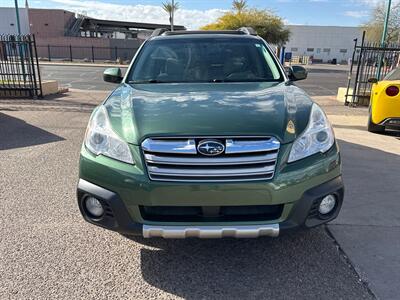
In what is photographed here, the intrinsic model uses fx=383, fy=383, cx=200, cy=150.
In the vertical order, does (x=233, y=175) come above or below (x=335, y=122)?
above

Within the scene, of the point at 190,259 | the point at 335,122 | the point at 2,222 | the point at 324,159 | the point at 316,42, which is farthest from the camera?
the point at 316,42

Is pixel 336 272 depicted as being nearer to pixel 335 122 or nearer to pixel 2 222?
pixel 2 222

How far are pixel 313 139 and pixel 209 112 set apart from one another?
77cm

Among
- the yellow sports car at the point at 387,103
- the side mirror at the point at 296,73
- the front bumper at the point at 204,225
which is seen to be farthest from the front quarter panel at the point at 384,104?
the front bumper at the point at 204,225

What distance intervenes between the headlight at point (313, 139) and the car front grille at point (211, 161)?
0.18m

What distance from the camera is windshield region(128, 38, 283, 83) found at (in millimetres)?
4035

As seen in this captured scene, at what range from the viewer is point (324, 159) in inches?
106

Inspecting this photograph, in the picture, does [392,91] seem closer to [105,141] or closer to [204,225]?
[204,225]

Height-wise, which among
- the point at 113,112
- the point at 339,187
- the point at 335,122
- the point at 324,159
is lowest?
the point at 335,122

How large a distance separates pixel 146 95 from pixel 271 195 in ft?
4.66

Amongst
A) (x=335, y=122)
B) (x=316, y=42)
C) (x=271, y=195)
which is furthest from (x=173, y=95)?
(x=316, y=42)

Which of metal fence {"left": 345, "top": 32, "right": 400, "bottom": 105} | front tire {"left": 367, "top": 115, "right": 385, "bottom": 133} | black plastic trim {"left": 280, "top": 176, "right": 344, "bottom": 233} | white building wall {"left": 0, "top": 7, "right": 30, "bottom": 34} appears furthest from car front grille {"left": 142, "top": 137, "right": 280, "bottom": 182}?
white building wall {"left": 0, "top": 7, "right": 30, "bottom": 34}

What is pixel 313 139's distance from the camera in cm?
273

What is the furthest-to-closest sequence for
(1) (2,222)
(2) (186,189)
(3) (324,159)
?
(1) (2,222), (3) (324,159), (2) (186,189)
